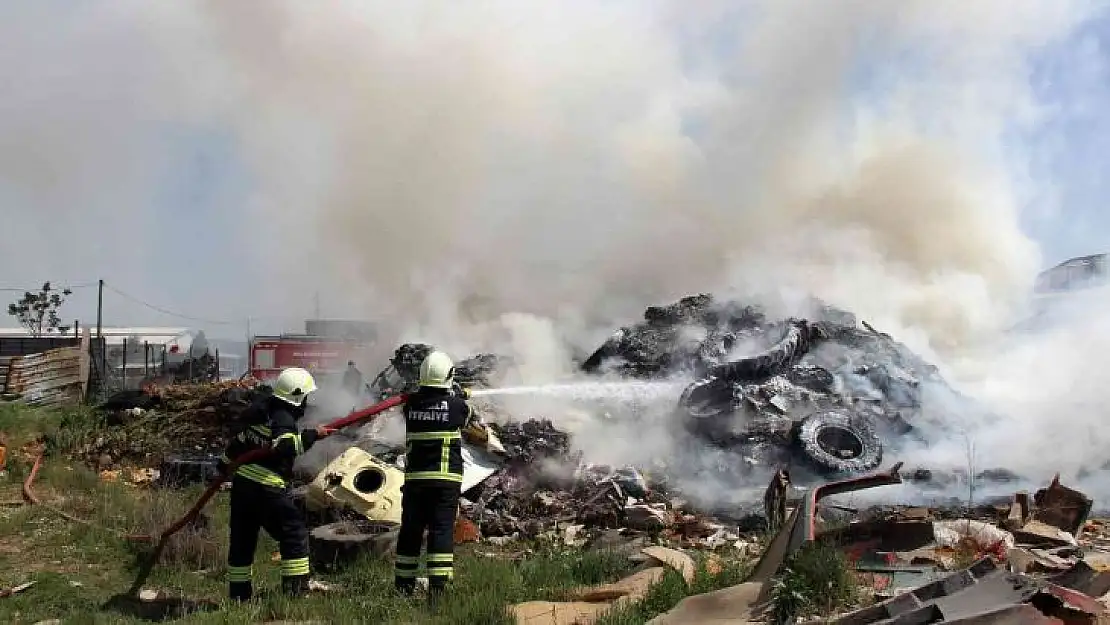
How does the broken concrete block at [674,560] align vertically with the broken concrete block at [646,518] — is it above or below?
below

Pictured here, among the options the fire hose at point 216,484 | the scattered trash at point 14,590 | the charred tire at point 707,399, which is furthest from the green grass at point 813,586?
the charred tire at point 707,399

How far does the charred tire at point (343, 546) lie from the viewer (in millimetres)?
6676

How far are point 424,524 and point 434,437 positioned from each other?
581mm

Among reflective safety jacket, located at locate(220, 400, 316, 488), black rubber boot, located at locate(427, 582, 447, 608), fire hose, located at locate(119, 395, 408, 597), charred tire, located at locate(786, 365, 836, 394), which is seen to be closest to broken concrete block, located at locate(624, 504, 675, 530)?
fire hose, located at locate(119, 395, 408, 597)

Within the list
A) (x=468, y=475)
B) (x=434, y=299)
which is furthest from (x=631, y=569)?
(x=434, y=299)

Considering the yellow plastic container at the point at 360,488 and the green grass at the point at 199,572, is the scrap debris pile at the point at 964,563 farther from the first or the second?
the yellow plastic container at the point at 360,488

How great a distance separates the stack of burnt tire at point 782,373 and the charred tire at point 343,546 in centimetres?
620

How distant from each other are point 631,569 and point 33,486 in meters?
7.43

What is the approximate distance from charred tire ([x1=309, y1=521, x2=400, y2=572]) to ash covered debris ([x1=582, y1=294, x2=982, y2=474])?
19.7ft

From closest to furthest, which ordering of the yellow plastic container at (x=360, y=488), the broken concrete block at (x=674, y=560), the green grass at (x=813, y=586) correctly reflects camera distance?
the green grass at (x=813, y=586)
the broken concrete block at (x=674, y=560)
the yellow plastic container at (x=360, y=488)

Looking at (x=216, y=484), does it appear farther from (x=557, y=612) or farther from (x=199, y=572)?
(x=557, y=612)

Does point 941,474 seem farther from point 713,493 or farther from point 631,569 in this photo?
point 631,569

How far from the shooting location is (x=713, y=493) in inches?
408

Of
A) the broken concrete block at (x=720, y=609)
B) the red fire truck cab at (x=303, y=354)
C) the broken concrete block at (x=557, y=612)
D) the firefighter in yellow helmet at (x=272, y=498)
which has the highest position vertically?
the red fire truck cab at (x=303, y=354)
